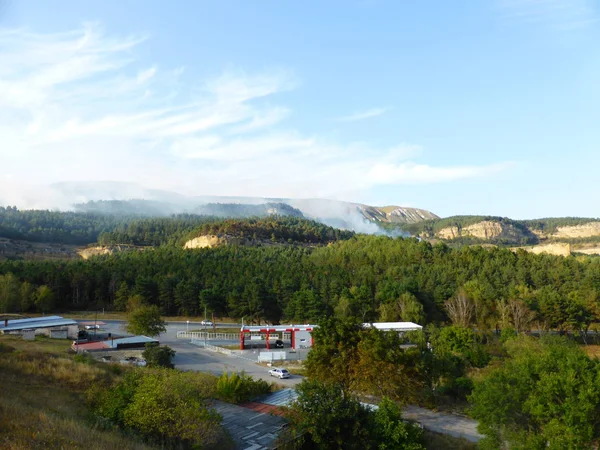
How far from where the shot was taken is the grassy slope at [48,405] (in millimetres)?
10078

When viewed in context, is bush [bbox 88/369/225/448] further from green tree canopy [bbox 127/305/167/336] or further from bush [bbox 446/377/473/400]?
green tree canopy [bbox 127/305/167/336]

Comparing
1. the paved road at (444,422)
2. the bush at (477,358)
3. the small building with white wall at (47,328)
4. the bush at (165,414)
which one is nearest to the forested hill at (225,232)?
the small building with white wall at (47,328)

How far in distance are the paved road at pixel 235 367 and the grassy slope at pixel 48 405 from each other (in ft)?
26.7

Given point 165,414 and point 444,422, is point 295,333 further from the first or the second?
point 165,414

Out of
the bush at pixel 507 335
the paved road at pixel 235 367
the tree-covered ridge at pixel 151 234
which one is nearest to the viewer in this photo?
the paved road at pixel 235 367

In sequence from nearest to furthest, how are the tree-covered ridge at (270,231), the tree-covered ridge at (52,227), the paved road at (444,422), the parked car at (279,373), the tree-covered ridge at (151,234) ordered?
the paved road at (444,422)
the parked car at (279,373)
the tree-covered ridge at (270,231)
the tree-covered ridge at (151,234)
the tree-covered ridge at (52,227)

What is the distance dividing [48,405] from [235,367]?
50.1 feet

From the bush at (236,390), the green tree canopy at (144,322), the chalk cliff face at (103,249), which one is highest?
the chalk cliff face at (103,249)

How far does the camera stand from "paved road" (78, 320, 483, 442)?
2018 cm

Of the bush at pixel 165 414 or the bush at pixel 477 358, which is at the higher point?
the bush at pixel 165 414

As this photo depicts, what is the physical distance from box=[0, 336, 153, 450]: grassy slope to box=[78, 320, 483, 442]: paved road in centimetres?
813

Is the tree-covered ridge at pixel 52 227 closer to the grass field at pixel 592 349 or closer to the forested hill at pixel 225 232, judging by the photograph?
the forested hill at pixel 225 232

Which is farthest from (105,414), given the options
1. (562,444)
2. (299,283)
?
(299,283)

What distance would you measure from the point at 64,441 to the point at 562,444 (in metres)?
14.2
